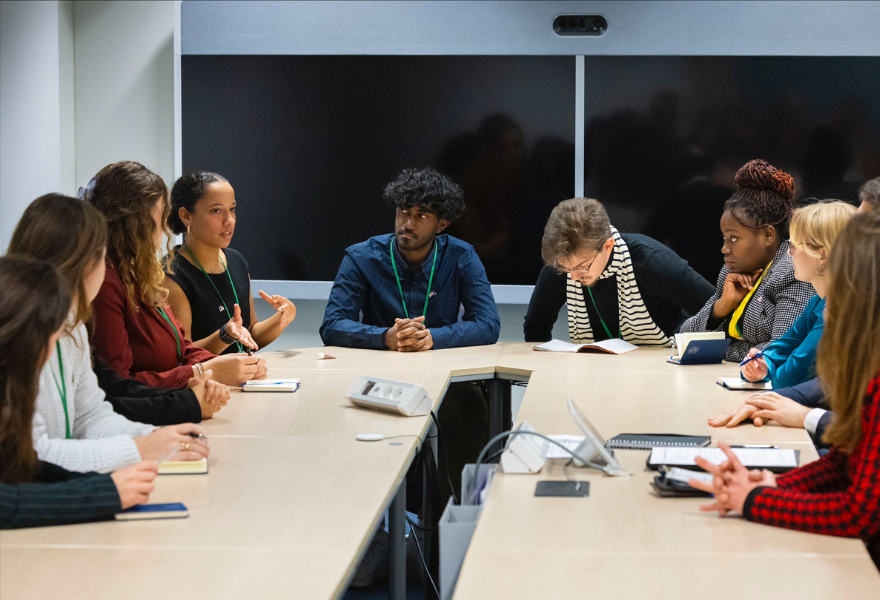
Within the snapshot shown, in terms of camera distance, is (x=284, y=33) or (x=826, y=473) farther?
(x=284, y=33)

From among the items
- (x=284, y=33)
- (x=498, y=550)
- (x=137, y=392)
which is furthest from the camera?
(x=284, y=33)

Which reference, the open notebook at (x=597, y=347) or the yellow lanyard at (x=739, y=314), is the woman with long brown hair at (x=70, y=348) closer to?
the open notebook at (x=597, y=347)

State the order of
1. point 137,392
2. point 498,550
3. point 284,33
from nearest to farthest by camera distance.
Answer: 1. point 498,550
2. point 137,392
3. point 284,33

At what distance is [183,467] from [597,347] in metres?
2.01

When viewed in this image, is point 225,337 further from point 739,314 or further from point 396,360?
point 739,314

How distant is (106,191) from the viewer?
93.4 inches

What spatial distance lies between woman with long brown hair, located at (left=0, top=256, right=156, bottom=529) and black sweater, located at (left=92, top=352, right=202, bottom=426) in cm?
61

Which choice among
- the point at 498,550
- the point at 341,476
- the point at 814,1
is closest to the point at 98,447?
the point at 341,476

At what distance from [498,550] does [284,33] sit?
3.69 m

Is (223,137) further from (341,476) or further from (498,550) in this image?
(498,550)

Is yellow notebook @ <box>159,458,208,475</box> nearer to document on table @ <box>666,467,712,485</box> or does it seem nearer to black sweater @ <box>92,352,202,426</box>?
black sweater @ <box>92,352,202,426</box>

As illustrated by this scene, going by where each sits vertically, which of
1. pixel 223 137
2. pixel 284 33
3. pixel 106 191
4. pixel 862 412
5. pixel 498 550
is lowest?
pixel 498 550

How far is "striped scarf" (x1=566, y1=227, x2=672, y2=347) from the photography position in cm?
341

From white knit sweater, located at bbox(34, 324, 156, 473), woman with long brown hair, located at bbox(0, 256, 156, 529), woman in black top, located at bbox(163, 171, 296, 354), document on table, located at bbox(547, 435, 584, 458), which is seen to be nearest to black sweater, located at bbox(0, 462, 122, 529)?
woman with long brown hair, located at bbox(0, 256, 156, 529)
